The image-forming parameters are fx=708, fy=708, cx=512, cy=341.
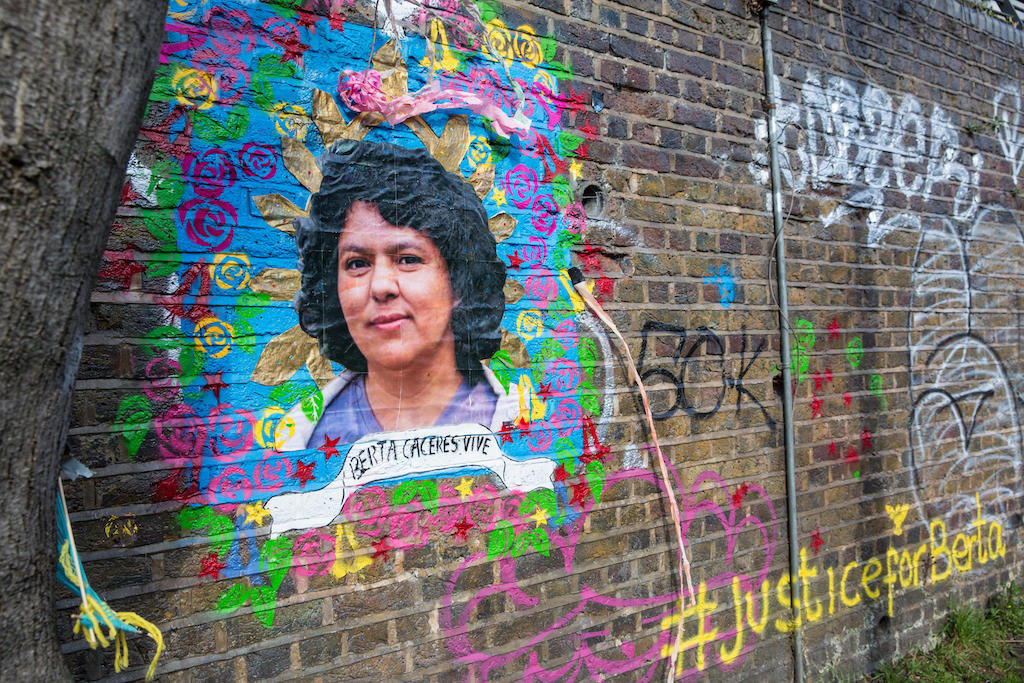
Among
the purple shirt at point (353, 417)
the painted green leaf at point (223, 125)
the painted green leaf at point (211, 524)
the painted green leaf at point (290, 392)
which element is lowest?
the painted green leaf at point (211, 524)

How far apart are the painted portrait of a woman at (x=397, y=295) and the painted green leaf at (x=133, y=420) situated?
420 millimetres

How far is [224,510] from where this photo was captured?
211cm

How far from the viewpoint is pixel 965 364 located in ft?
14.9

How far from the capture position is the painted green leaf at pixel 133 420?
197 cm

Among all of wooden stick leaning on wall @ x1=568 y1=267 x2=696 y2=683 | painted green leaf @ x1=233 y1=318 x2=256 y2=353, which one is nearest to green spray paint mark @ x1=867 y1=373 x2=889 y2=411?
wooden stick leaning on wall @ x1=568 y1=267 x2=696 y2=683

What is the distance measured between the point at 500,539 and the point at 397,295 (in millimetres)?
984

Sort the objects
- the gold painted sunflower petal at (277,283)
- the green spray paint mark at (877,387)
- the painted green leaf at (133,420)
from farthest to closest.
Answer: the green spray paint mark at (877,387)
the gold painted sunflower petal at (277,283)
the painted green leaf at (133,420)

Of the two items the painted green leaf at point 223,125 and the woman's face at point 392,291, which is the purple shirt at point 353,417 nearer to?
the woman's face at point 392,291

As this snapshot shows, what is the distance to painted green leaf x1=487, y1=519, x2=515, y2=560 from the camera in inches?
103

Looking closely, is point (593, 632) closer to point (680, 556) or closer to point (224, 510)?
point (680, 556)

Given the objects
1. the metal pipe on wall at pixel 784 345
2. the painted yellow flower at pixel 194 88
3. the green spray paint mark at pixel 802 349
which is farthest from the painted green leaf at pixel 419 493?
the green spray paint mark at pixel 802 349

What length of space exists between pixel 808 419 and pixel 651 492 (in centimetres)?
114

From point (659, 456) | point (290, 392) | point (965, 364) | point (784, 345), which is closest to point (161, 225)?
point (290, 392)

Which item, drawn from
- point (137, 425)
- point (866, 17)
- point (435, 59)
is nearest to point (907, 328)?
point (866, 17)
